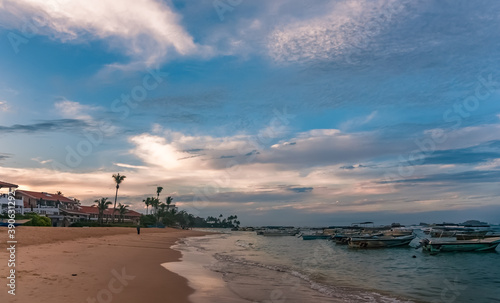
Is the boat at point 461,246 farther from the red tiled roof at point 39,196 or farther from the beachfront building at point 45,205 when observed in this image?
the red tiled roof at point 39,196

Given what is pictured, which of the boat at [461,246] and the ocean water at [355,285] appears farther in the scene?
the boat at [461,246]

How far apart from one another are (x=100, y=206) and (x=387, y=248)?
84.5 m

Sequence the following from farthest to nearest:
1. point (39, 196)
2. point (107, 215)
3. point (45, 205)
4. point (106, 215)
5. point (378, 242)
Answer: point (106, 215) → point (107, 215) → point (45, 205) → point (39, 196) → point (378, 242)

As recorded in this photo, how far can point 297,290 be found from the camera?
645 inches

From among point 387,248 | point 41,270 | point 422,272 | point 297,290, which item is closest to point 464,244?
A: point 387,248

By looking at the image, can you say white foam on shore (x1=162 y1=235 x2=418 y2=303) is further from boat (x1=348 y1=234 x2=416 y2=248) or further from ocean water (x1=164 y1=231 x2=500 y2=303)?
boat (x1=348 y1=234 x2=416 y2=248)

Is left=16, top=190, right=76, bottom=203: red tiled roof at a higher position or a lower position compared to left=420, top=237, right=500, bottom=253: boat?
higher

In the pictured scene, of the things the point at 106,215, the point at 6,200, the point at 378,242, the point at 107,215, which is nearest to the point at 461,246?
the point at 378,242

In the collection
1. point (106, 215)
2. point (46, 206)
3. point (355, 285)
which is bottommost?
point (106, 215)

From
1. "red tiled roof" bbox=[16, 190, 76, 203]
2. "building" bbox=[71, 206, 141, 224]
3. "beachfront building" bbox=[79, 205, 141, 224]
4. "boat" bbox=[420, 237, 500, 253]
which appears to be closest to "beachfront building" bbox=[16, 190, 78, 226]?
"red tiled roof" bbox=[16, 190, 76, 203]

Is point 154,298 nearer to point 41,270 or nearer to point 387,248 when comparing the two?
point 41,270

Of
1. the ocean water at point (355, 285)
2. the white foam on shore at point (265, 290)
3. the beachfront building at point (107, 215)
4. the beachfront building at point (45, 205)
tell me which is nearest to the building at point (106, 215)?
the beachfront building at point (107, 215)

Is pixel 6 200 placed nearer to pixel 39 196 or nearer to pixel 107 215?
pixel 39 196

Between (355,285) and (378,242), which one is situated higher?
(355,285)
